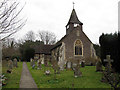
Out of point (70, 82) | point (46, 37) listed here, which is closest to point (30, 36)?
point (46, 37)

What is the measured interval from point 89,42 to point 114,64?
1801 centimetres

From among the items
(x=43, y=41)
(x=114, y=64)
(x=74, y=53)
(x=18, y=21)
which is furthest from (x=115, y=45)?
(x=43, y=41)

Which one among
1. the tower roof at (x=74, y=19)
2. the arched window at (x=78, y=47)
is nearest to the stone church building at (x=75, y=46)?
the arched window at (x=78, y=47)

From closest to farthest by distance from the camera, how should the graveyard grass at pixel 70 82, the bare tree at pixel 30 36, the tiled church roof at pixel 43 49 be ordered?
the graveyard grass at pixel 70 82, the tiled church roof at pixel 43 49, the bare tree at pixel 30 36

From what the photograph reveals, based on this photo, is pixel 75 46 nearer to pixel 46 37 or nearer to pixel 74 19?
pixel 74 19

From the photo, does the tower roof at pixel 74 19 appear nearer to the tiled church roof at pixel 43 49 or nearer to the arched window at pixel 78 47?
the arched window at pixel 78 47

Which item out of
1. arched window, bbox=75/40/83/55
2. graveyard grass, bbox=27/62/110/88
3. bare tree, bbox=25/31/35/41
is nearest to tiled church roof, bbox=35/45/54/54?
arched window, bbox=75/40/83/55

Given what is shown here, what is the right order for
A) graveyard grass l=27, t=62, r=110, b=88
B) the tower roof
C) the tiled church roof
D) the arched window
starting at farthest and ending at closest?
the tiled church roof
the tower roof
the arched window
graveyard grass l=27, t=62, r=110, b=88

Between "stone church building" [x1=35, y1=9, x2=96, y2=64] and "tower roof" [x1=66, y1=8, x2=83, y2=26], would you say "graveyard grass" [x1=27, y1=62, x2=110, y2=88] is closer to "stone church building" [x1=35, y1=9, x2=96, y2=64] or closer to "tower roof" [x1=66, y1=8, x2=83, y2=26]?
"stone church building" [x1=35, y1=9, x2=96, y2=64]

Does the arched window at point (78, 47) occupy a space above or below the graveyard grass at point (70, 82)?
above

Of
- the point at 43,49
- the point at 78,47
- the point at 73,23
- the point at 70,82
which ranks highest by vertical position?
the point at 73,23

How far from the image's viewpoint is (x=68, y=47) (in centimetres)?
2738

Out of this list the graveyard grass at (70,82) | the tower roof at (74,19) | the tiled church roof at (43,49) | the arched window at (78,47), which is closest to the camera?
the graveyard grass at (70,82)

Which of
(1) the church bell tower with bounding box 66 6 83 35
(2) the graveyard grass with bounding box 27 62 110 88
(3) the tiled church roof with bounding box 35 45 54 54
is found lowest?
(2) the graveyard grass with bounding box 27 62 110 88
